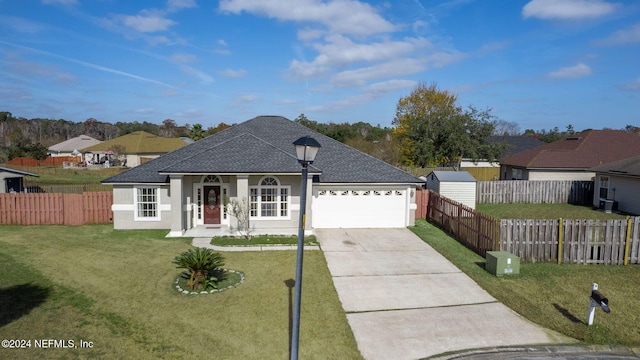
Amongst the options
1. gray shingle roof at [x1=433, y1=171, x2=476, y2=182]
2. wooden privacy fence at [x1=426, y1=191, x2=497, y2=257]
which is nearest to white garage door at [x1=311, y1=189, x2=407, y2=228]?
wooden privacy fence at [x1=426, y1=191, x2=497, y2=257]

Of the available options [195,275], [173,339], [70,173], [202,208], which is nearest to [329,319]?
[173,339]

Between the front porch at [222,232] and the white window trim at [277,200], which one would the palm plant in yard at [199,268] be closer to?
the front porch at [222,232]

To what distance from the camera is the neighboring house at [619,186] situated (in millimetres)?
21531

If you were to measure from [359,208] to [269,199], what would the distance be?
14.6 feet

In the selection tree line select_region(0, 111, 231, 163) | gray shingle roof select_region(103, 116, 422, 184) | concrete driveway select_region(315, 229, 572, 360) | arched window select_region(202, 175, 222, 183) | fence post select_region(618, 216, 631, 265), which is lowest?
concrete driveway select_region(315, 229, 572, 360)

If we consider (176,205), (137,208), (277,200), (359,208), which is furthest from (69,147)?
(359,208)

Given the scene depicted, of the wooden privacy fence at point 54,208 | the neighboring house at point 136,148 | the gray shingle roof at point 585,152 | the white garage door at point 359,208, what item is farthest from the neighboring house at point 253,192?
the neighboring house at point 136,148

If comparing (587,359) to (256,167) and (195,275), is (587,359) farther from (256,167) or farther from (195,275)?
(256,167)

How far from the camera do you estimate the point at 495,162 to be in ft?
123

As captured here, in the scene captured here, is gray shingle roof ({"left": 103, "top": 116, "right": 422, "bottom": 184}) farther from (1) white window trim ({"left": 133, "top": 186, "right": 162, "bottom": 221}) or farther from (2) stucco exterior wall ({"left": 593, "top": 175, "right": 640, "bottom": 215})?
(2) stucco exterior wall ({"left": 593, "top": 175, "right": 640, "bottom": 215})

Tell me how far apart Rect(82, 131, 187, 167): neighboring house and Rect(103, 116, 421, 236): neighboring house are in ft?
115

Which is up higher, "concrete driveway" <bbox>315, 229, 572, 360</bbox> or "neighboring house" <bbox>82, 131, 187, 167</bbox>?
"neighboring house" <bbox>82, 131, 187, 167</bbox>

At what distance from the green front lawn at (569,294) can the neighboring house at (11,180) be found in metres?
23.2

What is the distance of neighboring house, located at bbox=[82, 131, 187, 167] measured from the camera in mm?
52031
